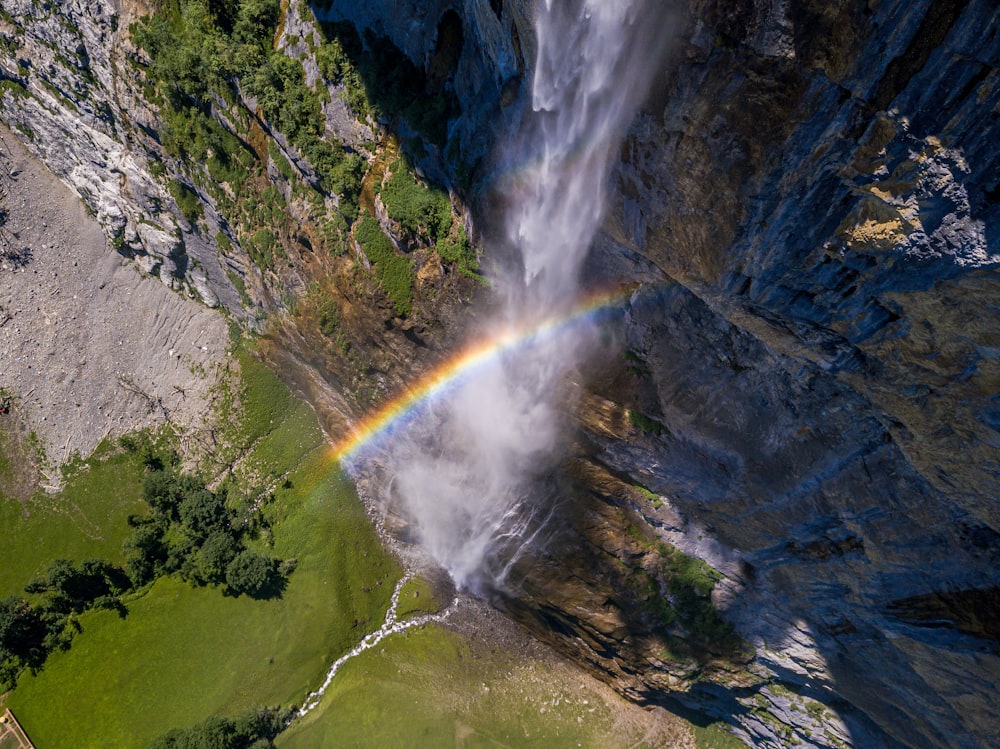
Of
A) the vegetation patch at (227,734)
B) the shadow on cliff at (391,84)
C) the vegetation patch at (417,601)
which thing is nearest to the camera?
the shadow on cliff at (391,84)

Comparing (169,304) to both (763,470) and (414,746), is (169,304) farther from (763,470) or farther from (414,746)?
(763,470)

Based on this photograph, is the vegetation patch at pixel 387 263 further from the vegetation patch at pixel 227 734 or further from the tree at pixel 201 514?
the vegetation patch at pixel 227 734

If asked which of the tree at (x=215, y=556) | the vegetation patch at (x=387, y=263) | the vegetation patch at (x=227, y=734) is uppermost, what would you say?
the vegetation patch at (x=387, y=263)

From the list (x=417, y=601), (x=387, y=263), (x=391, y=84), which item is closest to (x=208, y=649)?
(x=417, y=601)

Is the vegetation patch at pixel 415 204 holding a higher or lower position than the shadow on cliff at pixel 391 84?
lower

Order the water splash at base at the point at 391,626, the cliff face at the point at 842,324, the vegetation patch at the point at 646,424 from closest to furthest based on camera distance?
the cliff face at the point at 842,324
the vegetation patch at the point at 646,424
the water splash at base at the point at 391,626

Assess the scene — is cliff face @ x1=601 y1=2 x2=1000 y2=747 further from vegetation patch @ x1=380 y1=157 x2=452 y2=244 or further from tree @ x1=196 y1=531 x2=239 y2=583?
tree @ x1=196 y1=531 x2=239 y2=583

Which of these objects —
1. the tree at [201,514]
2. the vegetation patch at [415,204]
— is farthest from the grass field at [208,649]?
the vegetation patch at [415,204]

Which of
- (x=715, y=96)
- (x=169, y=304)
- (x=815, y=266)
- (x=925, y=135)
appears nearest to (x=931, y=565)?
(x=815, y=266)
